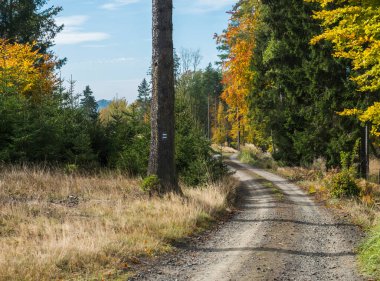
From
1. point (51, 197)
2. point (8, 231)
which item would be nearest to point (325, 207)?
point (51, 197)

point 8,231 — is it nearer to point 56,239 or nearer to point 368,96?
point 56,239

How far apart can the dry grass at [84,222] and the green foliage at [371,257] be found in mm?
3616

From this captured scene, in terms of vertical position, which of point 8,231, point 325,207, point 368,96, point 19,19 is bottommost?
point 325,207

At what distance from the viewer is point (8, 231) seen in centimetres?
803

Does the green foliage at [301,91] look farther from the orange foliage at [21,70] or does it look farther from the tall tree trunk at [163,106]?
the orange foliage at [21,70]

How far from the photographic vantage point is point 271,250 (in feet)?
25.7

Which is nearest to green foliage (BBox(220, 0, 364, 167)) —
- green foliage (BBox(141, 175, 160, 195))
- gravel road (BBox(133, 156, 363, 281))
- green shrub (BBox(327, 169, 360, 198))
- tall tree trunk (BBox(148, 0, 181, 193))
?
green shrub (BBox(327, 169, 360, 198))

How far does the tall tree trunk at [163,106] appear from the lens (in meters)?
11.9

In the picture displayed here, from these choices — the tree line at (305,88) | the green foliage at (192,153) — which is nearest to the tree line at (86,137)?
the green foliage at (192,153)

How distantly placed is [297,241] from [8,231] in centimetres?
603

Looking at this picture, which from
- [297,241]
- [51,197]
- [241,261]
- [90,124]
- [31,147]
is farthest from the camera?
[90,124]

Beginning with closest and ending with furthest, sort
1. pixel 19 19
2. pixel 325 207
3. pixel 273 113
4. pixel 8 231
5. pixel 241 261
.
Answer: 1. pixel 241 261
2. pixel 8 231
3. pixel 325 207
4. pixel 273 113
5. pixel 19 19

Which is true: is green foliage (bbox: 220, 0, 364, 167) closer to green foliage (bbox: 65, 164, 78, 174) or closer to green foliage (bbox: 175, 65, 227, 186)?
green foliage (bbox: 175, 65, 227, 186)

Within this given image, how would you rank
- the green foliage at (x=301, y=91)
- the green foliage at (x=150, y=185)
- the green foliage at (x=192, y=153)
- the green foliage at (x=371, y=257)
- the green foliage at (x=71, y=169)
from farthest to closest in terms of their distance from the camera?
the green foliage at (x=301, y=91)
the green foliage at (x=71, y=169)
the green foliage at (x=192, y=153)
the green foliage at (x=150, y=185)
the green foliage at (x=371, y=257)
